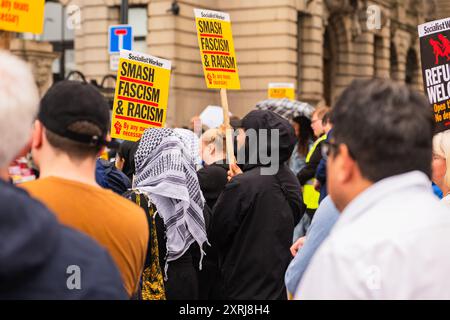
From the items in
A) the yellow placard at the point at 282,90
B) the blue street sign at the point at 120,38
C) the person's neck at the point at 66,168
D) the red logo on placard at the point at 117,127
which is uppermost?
the blue street sign at the point at 120,38

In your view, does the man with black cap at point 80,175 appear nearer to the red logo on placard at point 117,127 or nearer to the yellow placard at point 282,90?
the red logo on placard at point 117,127

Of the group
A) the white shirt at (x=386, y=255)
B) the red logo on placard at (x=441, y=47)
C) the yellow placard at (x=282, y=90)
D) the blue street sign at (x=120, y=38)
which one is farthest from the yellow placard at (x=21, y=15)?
the yellow placard at (x=282, y=90)

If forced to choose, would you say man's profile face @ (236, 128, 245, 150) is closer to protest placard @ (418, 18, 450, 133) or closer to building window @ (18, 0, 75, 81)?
protest placard @ (418, 18, 450, 133)

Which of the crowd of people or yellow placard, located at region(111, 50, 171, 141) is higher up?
yellow placard, located at region(111, 50, 171, 141)

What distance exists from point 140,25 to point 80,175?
25.9 metres

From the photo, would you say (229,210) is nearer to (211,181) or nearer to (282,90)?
(211,181)

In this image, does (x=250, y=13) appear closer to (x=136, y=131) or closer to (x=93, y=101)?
(x=136, y=131)

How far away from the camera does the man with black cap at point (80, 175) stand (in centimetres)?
358

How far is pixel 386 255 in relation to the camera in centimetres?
247

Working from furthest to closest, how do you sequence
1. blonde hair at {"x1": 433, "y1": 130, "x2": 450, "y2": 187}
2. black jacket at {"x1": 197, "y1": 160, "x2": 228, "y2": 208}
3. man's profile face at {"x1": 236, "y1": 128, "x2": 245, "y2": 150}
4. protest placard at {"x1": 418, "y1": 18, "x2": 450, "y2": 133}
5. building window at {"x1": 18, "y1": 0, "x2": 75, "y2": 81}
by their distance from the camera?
building window at {"x1": 18, "y1": 0, "x2": 75, "y2": 81} < protest placard at {"x1": 418, "y1": 18, "x2": 450, "y2": 133} < black jacket at {"x1": 197, "y1": 160, "x2": 228, "y2": 208} < man's profile face at {"x1": 236, "y1": 128, "x2": 245, "y2": 150} < blonde hair at {"x1": 433, "y1": 130, "x2": 450, "y2": 187}

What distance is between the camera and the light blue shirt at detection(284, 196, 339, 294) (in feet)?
15.2

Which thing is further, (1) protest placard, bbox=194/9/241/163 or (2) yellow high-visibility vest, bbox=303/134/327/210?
(2) yellow high-visibility vest, bbox=303/134/327/210

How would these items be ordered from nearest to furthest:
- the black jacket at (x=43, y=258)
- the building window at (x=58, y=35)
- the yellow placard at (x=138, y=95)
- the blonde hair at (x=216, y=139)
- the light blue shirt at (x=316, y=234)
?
the black jacket at (x=43, y=258) → the light blue shirt at (x=316, y=234) → the yellow placard at (x=138, y=95) → the blonde hair at (x=216, y=139) → the building window at (x=58, y=35)

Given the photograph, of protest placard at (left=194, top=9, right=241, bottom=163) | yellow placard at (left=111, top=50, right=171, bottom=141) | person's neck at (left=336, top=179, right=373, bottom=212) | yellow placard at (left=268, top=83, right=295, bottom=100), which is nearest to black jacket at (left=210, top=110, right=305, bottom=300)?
yellow placard at (left=111, top=50, right=171, bottom=141)
